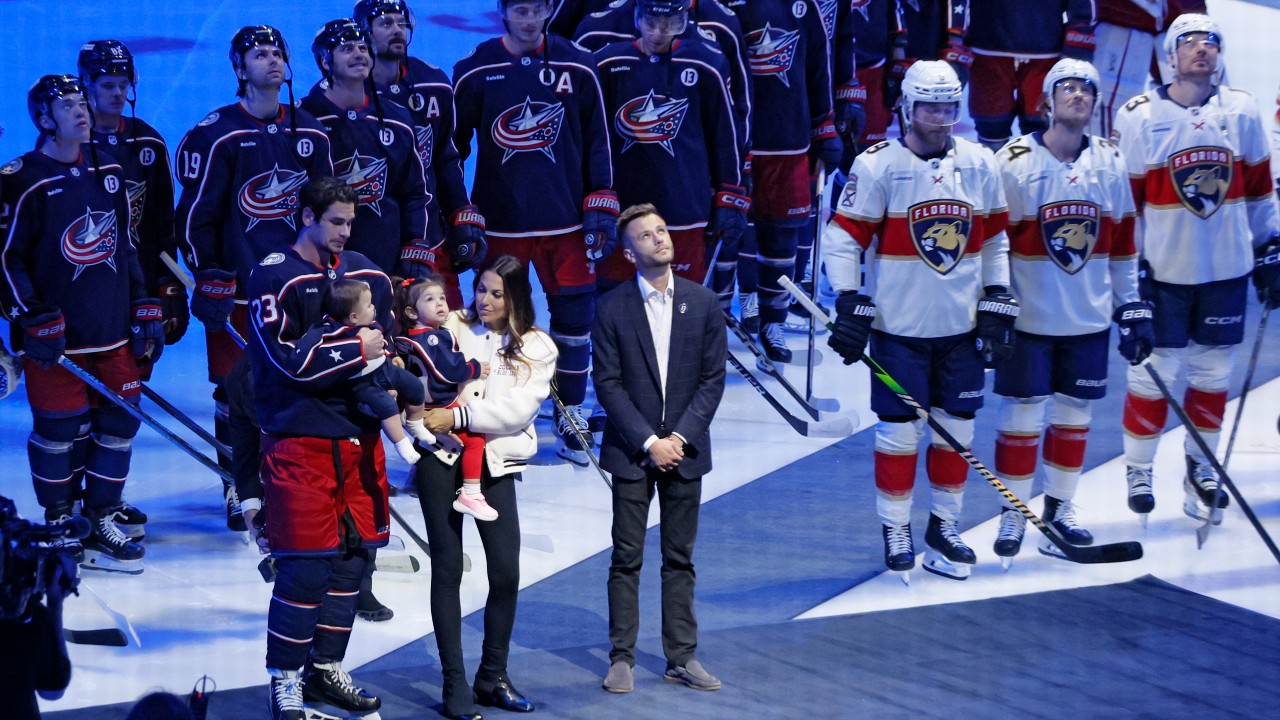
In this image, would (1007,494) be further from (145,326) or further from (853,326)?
(145,326)

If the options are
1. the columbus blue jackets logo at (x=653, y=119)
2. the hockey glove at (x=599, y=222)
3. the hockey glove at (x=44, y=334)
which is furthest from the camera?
the columbus blue jackets logo at (x=653, y=119)

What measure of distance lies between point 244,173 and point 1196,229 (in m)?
3.00

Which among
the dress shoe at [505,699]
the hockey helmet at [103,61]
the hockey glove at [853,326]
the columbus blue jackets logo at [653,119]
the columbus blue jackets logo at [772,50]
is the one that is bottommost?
the dress shoe at [505,699]

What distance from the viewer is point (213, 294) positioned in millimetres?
4996

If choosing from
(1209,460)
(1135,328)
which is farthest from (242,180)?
(1209,460)

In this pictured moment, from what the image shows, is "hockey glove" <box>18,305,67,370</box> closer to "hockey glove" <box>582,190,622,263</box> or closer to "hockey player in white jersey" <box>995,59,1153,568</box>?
"hockey glove" <box>582,190,622,263</box>

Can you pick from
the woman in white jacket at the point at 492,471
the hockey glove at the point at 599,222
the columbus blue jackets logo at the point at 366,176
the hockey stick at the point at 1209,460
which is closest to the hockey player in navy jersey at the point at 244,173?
the columbus blue jackets logo at the point at 366,176

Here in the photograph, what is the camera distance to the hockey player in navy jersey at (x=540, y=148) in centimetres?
560

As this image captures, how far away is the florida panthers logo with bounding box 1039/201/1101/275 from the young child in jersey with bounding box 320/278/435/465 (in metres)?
2.09

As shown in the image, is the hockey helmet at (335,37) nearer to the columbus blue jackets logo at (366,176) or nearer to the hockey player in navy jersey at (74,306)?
the columbus blue jackets logo at (366,176)

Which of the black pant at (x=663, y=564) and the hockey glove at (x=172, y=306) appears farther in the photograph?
the hockey glove at (x=172, y=306)

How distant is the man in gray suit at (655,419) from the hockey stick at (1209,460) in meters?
1.74

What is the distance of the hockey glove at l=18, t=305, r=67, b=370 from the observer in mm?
4805

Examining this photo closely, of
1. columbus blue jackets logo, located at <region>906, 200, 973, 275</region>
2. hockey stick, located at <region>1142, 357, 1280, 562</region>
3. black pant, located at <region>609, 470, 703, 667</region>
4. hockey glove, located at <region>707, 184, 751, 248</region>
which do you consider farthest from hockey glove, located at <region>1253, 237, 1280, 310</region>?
black pant, located at <region>609, 470, 703, 667</region>
